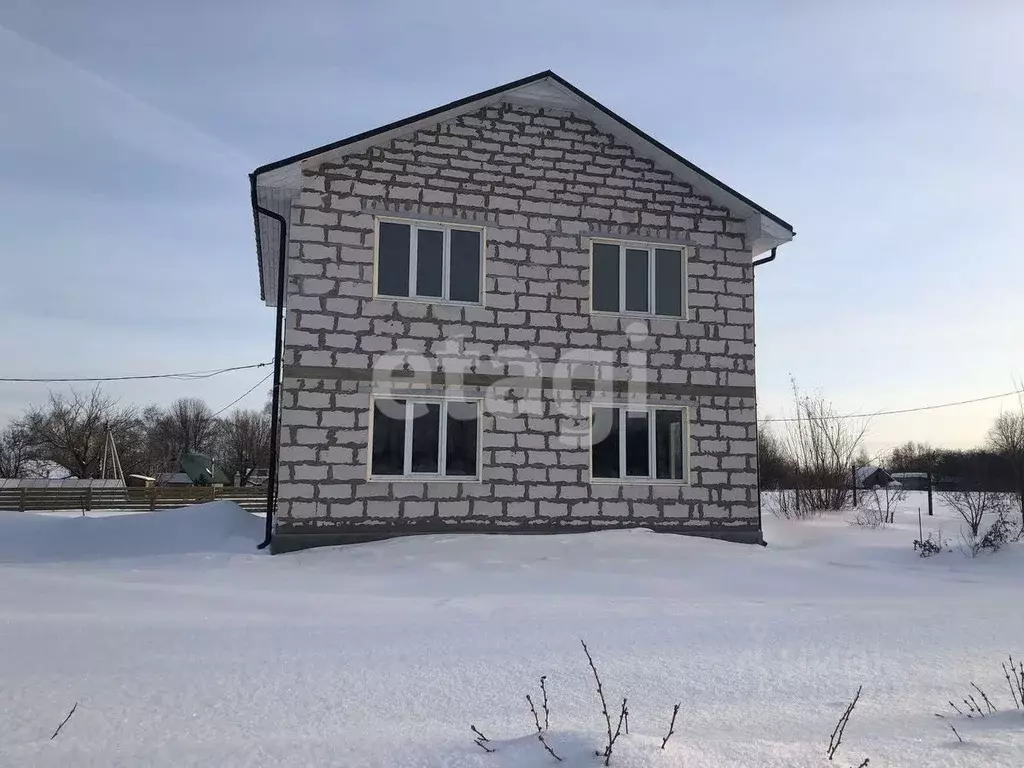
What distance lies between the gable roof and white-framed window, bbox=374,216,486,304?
3.97 ft

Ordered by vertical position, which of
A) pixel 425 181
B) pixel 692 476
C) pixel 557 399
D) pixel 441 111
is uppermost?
pixel 441 111

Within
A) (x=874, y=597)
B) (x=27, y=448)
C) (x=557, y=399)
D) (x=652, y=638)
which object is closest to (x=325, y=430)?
(x=557, y=399)

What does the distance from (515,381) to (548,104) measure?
431 cm

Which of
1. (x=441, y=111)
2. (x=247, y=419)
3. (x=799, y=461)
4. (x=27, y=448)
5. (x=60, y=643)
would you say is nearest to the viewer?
(x=60, y=643)

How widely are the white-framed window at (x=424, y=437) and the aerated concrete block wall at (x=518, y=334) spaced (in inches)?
6.5

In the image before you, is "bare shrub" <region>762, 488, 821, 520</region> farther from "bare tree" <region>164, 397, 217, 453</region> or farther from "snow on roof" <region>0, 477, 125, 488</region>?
"bare tree" <region>164, 397, 217, 453</region>

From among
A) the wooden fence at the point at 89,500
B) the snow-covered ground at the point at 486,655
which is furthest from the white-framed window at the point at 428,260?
the wooden fence at the point at 89,500

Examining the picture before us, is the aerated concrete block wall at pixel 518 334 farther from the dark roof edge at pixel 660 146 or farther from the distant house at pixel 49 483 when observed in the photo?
the distant house at pixel 49 483

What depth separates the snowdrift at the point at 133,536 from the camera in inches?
419

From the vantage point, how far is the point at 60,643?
17.0 feet

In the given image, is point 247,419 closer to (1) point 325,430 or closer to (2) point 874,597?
(1) point 325,430

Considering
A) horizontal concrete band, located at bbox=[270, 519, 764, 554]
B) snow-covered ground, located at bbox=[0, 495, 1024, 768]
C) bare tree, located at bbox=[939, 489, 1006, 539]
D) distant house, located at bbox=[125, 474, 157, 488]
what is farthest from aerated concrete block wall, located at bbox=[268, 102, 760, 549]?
distant house, located at bbox=[125, 474, 157, 488]

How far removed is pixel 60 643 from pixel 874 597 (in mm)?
7036

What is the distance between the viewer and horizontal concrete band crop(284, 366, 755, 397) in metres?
10.6
